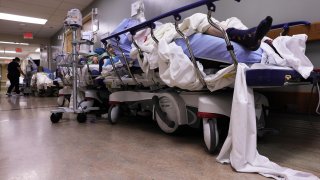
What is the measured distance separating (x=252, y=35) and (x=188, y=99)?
591 mm

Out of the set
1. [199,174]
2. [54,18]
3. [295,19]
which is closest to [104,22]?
[54,18]

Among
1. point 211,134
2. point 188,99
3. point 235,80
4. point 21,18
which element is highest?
point 21,18

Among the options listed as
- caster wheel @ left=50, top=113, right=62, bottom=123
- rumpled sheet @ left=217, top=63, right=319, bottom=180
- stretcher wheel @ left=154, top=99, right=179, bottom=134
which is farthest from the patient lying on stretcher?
caster wheel @ left=50, top=113, right=62, bottom=123

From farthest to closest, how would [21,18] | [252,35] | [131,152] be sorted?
[21,18]
[131,152]
[252,35]

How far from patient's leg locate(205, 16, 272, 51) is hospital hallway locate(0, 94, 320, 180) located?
1.97 ft

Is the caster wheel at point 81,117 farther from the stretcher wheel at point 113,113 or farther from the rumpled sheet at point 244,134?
the rumpled sheet at point 244,134

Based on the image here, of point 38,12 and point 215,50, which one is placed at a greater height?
point 38,12

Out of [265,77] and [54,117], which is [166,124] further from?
[54,117]

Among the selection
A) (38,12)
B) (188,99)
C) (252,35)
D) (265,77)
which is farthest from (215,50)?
(38,12)

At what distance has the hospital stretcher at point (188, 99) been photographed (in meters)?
1.09

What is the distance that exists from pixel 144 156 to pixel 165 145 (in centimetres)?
25

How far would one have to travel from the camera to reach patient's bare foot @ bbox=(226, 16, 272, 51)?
1.07 meters

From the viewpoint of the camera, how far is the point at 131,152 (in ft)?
4.47

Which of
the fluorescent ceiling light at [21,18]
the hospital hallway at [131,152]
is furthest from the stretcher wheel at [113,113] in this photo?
the fluorescent ceiling light at [21,18]
